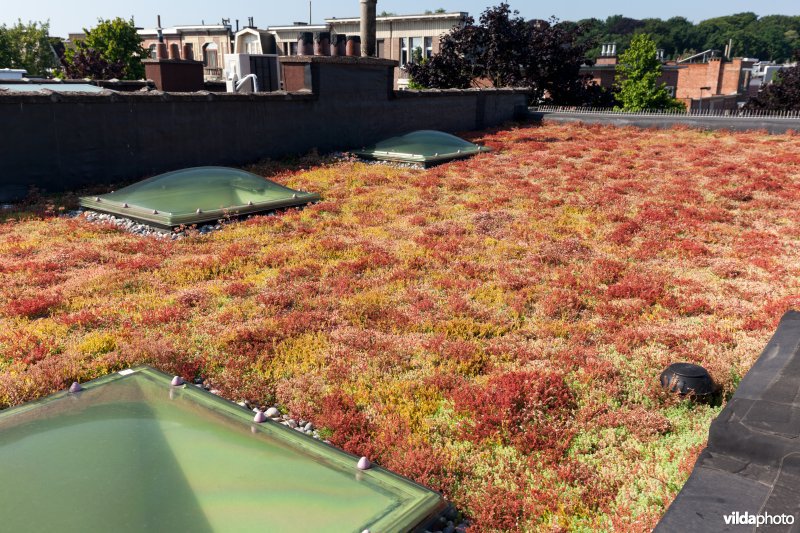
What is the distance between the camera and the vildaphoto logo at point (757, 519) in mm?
3537

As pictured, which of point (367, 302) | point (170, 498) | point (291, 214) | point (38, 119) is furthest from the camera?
point (38, 119)

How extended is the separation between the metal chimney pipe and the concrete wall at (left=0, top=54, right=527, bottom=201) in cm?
167

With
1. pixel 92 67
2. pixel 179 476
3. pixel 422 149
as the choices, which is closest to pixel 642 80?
pixel 422 149

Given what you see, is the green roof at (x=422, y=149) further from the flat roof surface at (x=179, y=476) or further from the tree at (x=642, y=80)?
the tree at (x=642, y=80)

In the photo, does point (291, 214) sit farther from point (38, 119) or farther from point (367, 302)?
point (38, 119)

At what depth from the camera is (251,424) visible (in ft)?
16.5

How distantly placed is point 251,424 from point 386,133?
22291 mm

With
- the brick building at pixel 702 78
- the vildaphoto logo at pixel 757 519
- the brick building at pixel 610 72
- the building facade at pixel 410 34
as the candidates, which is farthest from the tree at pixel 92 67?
the brick building at pixel 702 78

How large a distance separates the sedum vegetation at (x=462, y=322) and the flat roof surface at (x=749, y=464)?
1.52ft

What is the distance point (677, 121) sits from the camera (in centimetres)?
2992

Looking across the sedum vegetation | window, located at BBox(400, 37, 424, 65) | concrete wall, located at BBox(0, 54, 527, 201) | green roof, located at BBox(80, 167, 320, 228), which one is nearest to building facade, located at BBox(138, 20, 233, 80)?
window, located at BBox(400, 37, 424, 65)

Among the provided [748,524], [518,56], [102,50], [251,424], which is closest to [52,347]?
[251,424]

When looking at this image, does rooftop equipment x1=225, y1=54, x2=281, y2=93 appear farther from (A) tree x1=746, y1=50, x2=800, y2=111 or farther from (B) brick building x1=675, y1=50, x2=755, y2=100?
(B) brick building x1=675, y1=50, x2=755, y2=100

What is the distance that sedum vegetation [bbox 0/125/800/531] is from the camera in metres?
5.09
